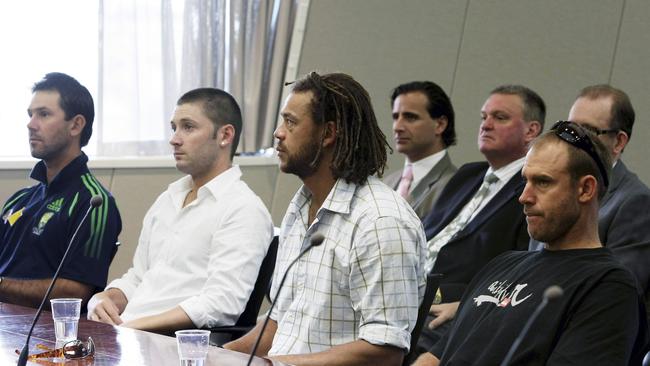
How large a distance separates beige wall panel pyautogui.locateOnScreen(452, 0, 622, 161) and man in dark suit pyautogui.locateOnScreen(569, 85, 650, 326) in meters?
1.76

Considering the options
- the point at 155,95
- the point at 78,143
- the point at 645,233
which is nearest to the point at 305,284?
the point at 645,233

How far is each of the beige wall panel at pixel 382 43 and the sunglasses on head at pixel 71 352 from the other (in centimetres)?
332

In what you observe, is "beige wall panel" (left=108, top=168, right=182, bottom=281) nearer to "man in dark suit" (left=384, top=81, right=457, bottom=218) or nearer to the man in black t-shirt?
"man in dark suit" (left=384, top=81, right=457, bottom=218)

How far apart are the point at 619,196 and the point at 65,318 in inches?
67.3

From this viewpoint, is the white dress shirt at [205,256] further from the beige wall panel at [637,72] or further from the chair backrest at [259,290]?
the beige wall panel at [637,72]

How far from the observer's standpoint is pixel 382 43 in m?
5.36

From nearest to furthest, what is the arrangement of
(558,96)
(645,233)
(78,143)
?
1. (645,233)
2. (78,143)
3. (558,96)

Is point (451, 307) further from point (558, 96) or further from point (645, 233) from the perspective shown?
point (558, 96)

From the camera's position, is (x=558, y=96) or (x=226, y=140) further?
(x=558, y=96)

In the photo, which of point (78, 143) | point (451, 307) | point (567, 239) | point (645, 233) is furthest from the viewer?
point (78, 143)

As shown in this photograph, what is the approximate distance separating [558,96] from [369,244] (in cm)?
291

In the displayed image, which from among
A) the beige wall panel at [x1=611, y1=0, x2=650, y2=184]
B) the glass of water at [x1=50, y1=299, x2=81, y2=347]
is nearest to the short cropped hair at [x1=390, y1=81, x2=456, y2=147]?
the beige wall panel at [x1=611, y1=0, x2=650, y2=184]

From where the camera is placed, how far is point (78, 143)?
3.74 m

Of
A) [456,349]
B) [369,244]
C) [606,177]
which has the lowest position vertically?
[456,349]
